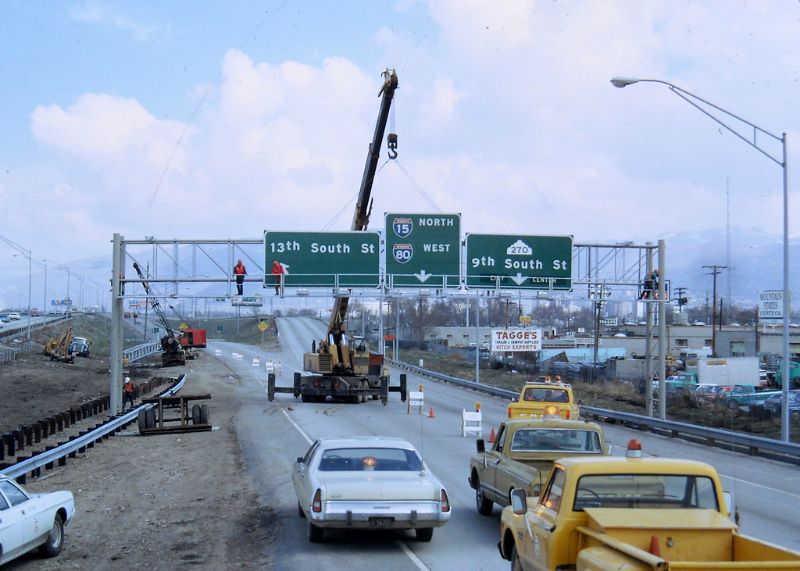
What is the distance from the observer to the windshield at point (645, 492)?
738 centimetres

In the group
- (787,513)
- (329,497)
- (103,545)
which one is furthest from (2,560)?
(787,513)

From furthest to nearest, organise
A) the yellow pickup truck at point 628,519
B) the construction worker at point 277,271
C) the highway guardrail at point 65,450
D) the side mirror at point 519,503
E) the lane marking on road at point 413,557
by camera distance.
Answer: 1. the construction worker at point 277,271
2. the highway guardrail at point 65,450
3. the lane marking on road at point 413,557
4. the side mirror at point 519,503
5. the yellow pickup truck at point 628,519

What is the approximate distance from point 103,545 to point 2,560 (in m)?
2.38

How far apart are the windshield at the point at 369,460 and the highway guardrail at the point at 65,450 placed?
26.5 ft

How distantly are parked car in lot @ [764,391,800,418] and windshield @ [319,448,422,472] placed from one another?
2969 centimetres

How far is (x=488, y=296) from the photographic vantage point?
36.4 m

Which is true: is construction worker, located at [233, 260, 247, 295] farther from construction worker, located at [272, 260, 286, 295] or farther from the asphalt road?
the asphalt road

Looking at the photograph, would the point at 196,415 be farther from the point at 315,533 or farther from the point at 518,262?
the point at 315,533

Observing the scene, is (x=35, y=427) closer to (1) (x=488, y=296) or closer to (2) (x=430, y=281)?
(2) (x=430, y=281)

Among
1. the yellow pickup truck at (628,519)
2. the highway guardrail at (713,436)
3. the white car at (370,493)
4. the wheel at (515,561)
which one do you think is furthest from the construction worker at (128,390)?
the yellow pickup truck at (628,519)

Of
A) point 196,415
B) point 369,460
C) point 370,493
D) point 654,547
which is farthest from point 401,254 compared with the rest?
point 654,547

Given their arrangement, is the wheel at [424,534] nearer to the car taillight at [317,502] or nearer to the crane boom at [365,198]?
the car taillight at [317,502]

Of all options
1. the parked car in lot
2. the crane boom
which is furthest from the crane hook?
the parked car in lot

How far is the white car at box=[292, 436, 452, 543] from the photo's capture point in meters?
11.2
